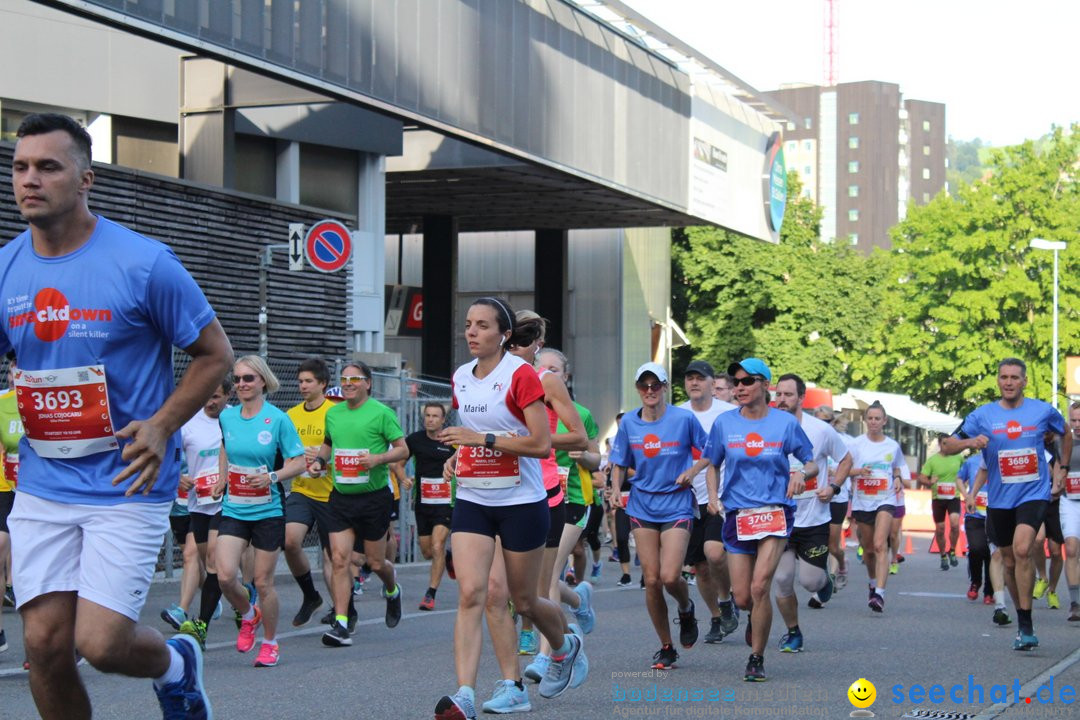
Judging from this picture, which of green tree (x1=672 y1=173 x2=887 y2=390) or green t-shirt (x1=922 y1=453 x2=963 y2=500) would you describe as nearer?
green t-shirt (x1=922 y1=453 x2=963 y2=500)

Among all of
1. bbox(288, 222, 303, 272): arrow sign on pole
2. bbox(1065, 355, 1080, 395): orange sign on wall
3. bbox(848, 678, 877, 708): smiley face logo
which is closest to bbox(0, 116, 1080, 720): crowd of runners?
bbox(848, 678, 877, 708): smiley face logo

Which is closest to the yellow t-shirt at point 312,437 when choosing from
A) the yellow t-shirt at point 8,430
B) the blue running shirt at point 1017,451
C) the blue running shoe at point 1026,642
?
the yellow t-shirt at point 8,430

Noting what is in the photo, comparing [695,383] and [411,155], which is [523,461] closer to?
[695,383]

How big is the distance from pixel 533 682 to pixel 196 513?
3.53 metres

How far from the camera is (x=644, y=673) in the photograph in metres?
9.83

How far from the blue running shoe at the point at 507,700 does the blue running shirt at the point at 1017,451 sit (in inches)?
205

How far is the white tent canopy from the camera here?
47188 millimetres

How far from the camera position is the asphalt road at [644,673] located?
8281 millimetres

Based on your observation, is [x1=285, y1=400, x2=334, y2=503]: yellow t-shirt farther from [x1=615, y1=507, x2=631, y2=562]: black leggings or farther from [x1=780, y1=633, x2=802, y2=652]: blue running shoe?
[x1=615, y1=507, x2=631, y2=562]: black leggings

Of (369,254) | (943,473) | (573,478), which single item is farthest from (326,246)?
(943,473)

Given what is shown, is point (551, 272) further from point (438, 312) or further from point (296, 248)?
point (296, 248)

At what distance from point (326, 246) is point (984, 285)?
136ft

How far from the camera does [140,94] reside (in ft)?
69.5

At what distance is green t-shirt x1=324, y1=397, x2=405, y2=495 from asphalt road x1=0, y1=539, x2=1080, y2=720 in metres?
1.16
